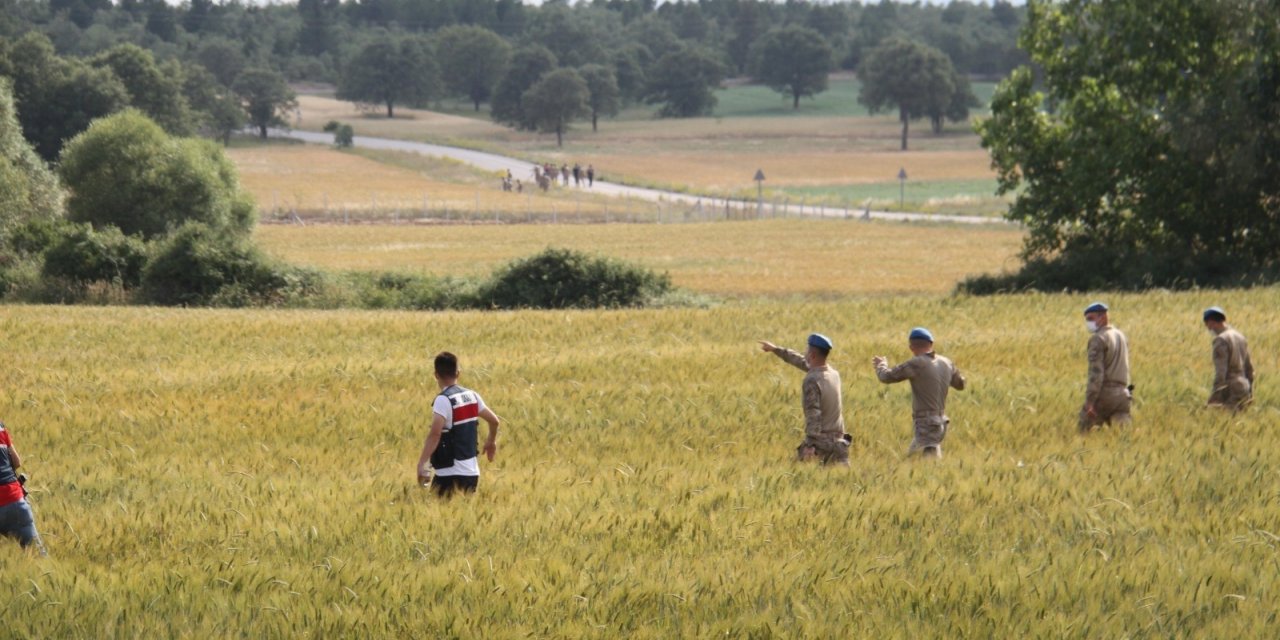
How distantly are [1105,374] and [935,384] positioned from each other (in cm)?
284

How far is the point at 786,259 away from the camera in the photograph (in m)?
68.9

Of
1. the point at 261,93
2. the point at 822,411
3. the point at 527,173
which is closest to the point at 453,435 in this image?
the point at 822,411

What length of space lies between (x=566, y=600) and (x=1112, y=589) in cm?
371

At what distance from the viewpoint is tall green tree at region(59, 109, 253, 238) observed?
61.9m

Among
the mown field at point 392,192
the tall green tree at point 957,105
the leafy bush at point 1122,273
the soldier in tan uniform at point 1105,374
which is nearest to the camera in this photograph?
the soldier in tan uniform at point 1105,374

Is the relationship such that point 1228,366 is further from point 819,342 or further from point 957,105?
point 957,105

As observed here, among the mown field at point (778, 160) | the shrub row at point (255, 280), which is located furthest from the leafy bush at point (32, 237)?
the mown field at point (778, 160)

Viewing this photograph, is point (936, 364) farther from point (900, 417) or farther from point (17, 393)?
point (17, 393)

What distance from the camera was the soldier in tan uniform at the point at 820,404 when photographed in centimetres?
1392

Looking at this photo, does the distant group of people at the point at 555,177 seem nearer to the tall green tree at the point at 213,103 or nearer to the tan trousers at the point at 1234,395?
the tall green tree at the point at 213,103

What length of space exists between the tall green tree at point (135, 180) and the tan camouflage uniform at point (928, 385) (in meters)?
52.0

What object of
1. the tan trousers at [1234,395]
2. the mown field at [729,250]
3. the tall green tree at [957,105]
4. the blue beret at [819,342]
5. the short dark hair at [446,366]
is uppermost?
the short dark hair at [446,366]

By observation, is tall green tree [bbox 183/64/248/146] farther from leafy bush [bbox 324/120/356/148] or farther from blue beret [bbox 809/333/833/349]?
blue beret [bbox 809/333/833/349]

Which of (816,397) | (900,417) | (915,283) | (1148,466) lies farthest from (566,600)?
(915,283)
